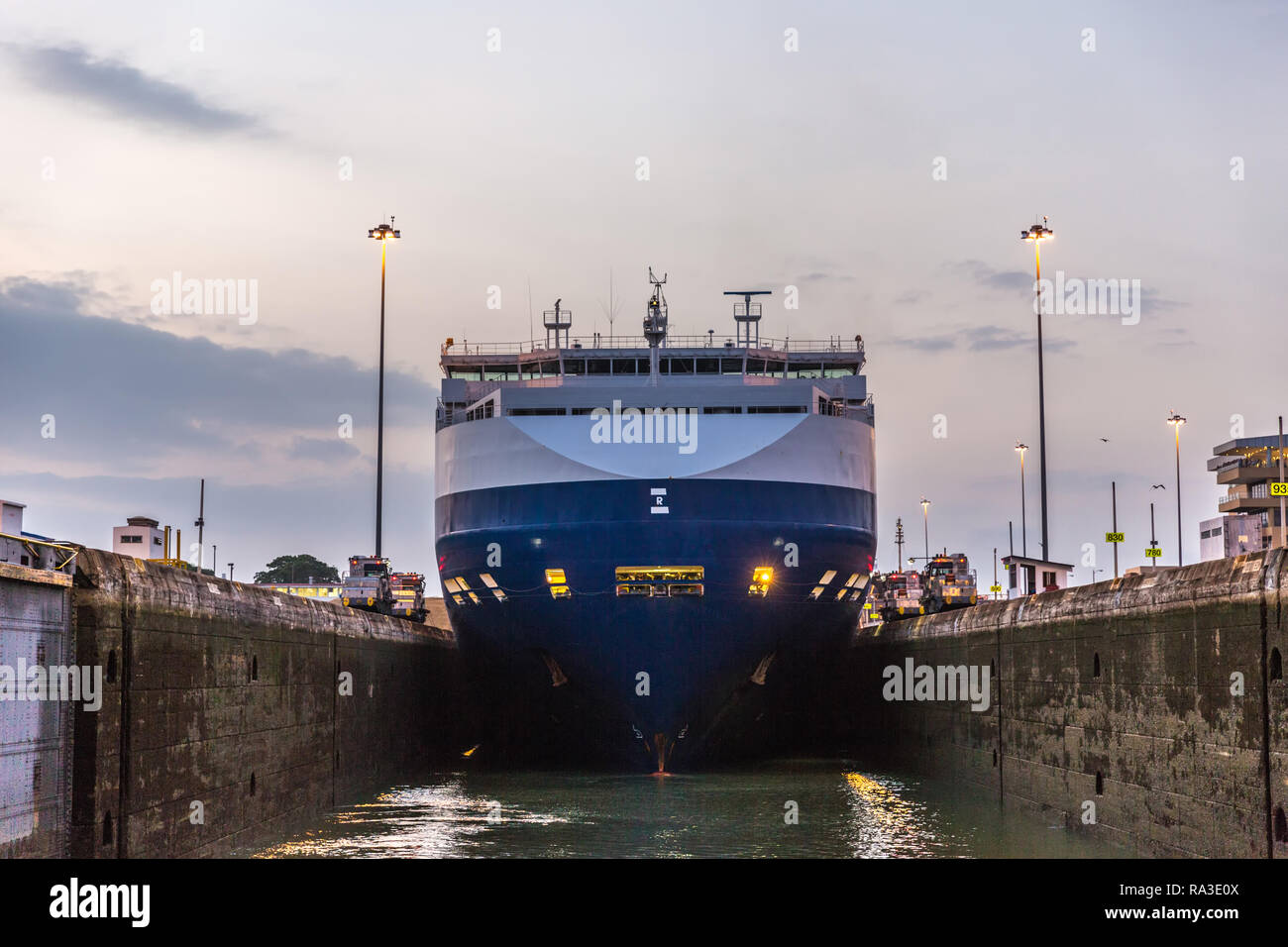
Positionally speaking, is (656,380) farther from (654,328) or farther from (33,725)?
(33,725)

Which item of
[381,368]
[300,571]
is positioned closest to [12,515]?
[381,368]

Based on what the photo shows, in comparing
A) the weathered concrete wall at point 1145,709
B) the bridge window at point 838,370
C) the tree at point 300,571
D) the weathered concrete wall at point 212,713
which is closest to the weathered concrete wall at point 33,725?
the weathered concrete wall at point 212,713

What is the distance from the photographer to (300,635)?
2762cm

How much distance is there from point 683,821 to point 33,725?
14.1m

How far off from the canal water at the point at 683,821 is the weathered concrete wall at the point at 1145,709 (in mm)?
886

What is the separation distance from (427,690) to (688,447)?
453 inches

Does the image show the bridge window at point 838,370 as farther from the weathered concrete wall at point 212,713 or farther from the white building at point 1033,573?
the weathered concrete wall at point 212,713

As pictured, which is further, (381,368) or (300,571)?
(300,571)

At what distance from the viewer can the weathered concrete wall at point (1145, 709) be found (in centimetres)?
1708

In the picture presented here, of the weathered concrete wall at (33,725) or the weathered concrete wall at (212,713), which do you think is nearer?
the weathered concrete wall at (33,725)

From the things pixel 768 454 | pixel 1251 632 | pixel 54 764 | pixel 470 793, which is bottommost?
pixel 470 793

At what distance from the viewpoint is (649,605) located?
34.0 metres
